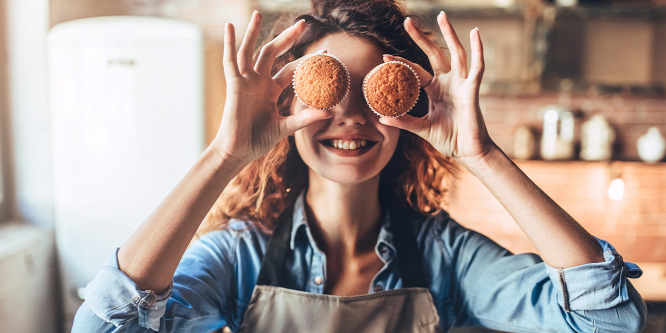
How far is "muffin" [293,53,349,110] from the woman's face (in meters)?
0.06

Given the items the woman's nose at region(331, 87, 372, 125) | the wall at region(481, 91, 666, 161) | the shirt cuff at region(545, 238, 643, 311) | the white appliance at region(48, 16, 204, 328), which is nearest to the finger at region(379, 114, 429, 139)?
the woman's nose at region(331, 87, 372, 125)

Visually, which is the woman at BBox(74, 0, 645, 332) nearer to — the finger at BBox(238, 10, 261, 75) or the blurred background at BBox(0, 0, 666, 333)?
the finger at BBox(238, 10, 261, 75)

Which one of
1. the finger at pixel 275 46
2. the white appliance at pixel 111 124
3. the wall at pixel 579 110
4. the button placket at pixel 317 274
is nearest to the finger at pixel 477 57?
the finger at pixel 275 46

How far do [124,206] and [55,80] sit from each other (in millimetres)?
711

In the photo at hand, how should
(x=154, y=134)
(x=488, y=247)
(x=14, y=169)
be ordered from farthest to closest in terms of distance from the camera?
(x=154, y=134), (x=14, y=169), (x=488, y=247)

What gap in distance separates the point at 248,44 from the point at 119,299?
524 millimetres

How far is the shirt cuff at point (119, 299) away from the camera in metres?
0.91

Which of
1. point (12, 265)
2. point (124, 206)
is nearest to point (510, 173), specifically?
point (12, 265)

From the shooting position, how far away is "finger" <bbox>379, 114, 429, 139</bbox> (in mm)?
1011

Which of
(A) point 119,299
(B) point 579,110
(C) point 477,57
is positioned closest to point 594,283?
(C) point 477,57

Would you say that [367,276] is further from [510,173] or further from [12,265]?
[12,265]

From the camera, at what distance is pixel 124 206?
2.62 metres

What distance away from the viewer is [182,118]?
106 inches

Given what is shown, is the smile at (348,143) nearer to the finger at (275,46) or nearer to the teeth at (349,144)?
the teeth at (349,144)
